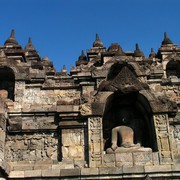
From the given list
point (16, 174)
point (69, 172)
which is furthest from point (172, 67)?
point (16, 174)

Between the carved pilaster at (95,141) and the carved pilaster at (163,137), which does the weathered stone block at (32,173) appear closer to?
the carved pilaster at (95,141)

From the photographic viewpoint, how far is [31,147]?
39.6 feet

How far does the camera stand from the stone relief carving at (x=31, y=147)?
468 inches

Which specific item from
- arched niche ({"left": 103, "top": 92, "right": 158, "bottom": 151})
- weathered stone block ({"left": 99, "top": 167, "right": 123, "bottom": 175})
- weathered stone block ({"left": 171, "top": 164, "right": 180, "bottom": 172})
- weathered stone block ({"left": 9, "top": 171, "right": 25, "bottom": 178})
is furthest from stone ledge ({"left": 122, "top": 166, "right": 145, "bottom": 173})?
weathered stone block ({"left": 9, "top": 171, "right": 25, "bottom": 178})

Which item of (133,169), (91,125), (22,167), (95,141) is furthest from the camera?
(91,125)

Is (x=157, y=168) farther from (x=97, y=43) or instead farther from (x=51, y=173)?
(x=97, y=43)

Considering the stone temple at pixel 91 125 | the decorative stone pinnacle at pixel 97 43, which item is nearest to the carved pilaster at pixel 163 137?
the stone temple at pixel 91 125

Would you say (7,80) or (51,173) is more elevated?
(7,80)

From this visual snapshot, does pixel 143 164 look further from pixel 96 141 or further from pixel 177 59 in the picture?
pixel 177 59

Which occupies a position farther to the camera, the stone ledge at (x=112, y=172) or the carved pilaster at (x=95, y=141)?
the carved pilaster at (x=95, y=141)

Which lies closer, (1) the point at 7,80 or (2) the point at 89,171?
(2) the point at 89,171

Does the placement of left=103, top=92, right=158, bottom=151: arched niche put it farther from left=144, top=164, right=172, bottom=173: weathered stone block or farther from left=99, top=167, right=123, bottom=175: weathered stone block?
left=99, top=167, right=123, bottom=175: weathered stone block

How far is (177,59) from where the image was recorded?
20.0 metres

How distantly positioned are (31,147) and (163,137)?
485 centimetres
